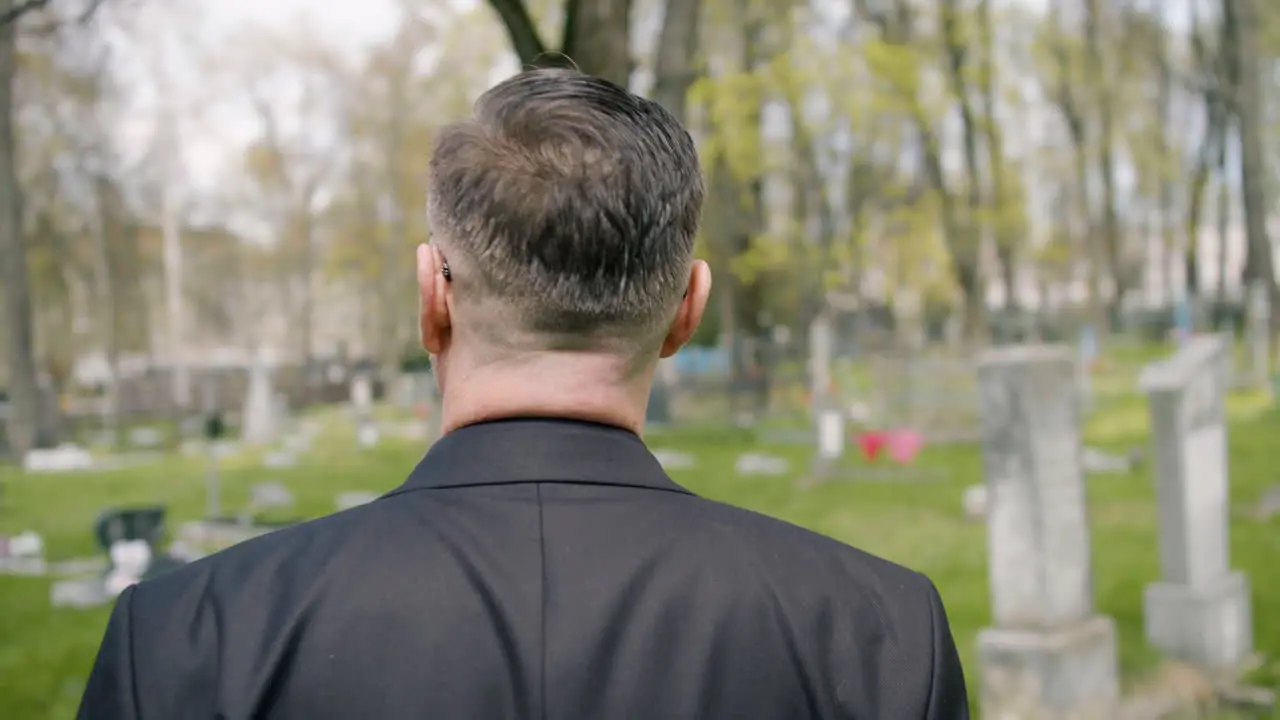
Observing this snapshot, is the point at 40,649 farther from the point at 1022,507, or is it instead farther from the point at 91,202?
the point at 91,202

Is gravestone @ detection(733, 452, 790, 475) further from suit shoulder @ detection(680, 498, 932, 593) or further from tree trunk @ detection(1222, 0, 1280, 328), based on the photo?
suit shoulder @ detection(680, 498, 932, 593)

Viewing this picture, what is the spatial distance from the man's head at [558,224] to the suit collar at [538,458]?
3.2 inches

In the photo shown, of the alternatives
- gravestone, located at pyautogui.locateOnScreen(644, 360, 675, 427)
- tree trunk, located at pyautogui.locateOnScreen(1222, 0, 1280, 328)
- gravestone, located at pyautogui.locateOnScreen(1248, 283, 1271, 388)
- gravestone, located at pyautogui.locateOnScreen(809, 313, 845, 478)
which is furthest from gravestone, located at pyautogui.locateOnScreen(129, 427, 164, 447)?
tree trunk, located at pyautogui.locateOnScreen(1222, 0, 1280, 328)

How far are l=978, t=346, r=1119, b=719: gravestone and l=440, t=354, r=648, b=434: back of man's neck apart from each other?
534 cm

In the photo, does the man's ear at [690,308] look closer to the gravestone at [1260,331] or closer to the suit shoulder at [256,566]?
the suit shoulder at [256,566]

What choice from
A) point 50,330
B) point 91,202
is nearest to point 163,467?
point 91,202

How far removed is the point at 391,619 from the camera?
1334 millimetres

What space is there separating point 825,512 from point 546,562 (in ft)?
38.8

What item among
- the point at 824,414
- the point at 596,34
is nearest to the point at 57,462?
the point at 824,414

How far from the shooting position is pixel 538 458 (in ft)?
4.59

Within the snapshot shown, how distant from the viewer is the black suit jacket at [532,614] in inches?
51.6

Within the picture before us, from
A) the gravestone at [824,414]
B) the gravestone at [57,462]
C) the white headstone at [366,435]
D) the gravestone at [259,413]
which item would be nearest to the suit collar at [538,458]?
the gravestone at [824,414]

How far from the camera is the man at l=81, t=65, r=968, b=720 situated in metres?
1.31

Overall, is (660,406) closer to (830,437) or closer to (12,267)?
(830,437)
